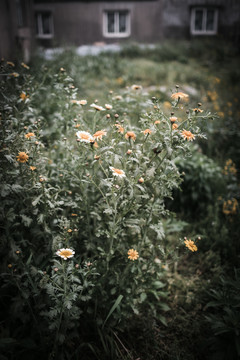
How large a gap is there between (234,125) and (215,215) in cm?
204

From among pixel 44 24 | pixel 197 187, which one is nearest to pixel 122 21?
pixel 44 24

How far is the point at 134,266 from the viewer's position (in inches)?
63.7

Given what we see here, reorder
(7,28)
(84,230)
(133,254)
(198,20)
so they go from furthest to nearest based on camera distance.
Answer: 1. (198,20)
2. (7,28)
3. (84,230)
4. (133,254)

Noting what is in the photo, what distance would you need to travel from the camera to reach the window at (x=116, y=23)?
46.3ft

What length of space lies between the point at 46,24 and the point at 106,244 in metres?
15.7

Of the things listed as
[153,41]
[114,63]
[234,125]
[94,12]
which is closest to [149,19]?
[153,41]

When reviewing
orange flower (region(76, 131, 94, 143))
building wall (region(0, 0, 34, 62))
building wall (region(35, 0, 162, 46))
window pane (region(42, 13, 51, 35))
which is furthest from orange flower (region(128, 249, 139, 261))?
window pane (region(42, 13, 51, 35))

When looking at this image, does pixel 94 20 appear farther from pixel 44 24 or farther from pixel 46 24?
pixel 44 24

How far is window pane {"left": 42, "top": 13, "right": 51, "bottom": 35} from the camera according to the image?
548 inches

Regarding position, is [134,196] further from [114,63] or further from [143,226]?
[114,63]

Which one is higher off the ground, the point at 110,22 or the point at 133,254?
the point at 110,22

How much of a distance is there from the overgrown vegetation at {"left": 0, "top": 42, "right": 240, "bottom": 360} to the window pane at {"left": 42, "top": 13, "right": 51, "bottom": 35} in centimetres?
1437

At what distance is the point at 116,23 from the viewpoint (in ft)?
46.8

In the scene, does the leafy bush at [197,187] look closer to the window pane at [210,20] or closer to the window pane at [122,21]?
the window pane at [122,21]
